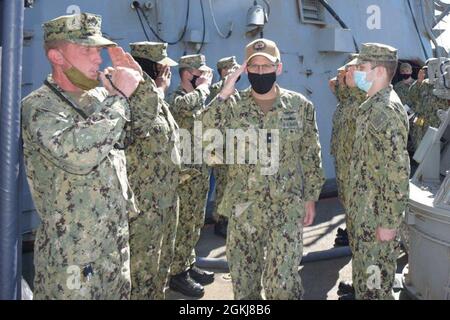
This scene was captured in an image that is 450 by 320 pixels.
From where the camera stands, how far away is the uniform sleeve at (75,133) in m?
2.39

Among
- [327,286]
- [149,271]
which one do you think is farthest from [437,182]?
[149,271]

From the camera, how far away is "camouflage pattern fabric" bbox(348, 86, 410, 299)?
3.36 metres

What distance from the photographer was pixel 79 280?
2543 mm

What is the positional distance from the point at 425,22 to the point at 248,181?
864cm

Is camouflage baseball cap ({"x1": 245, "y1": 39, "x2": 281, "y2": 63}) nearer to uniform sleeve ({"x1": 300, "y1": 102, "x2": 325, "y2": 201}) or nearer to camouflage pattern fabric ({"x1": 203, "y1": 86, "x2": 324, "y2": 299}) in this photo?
camouflage pattern fabric ({"x1": 203, "y1": 86, "x2": 324, "y2": 299})

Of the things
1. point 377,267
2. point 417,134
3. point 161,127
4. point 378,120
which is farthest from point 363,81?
point 417,134

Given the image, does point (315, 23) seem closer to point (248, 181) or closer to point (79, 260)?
point (248, 181)

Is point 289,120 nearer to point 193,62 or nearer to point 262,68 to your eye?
point 262,68

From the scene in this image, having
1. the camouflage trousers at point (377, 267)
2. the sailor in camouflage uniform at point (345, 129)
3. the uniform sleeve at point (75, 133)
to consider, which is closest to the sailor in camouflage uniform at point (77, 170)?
the uniform sleeve at point (75, 133)

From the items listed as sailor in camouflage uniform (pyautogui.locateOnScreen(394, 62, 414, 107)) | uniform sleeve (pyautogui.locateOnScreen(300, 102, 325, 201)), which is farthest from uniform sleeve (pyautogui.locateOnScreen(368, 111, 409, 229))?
sailor in camouflage uniform (pyautogui.locateOnScreen(394, 62, 414, 107))

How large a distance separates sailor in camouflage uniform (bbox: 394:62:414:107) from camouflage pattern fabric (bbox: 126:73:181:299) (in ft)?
21.3

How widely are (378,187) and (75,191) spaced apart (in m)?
1.87

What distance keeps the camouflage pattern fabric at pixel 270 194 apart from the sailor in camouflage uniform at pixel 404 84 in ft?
20.4

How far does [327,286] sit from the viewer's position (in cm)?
477
